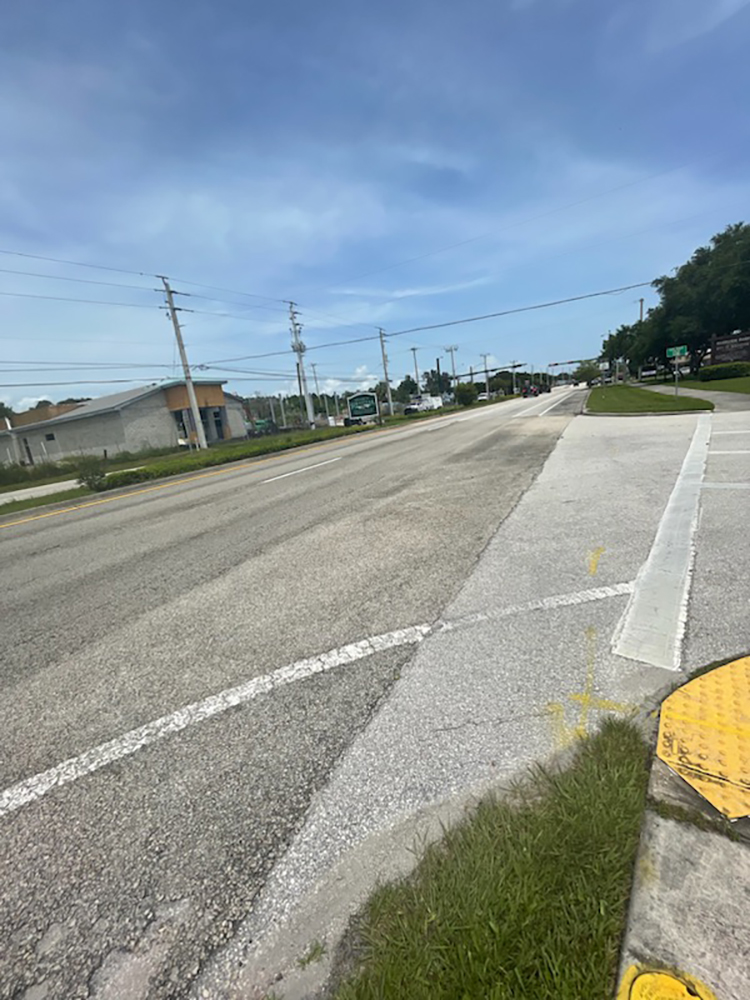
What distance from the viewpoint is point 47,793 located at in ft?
7.50

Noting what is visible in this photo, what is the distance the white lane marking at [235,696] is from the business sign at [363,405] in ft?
139

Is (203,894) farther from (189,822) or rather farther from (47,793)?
(47,793)

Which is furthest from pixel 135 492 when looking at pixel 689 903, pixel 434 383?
pixel 434 383

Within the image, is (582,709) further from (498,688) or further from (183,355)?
(183,355)

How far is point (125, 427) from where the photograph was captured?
3831 cm

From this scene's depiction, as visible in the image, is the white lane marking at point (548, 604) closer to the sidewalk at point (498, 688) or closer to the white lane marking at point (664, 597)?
the sidewalk at point (498, 688)

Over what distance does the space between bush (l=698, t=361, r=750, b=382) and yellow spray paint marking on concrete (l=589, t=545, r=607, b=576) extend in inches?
1750

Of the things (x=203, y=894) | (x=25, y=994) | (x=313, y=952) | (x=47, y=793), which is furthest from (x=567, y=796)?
(x=47, y=793)

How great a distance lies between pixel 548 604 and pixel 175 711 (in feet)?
9.04

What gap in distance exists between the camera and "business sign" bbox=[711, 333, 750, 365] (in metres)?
38.4

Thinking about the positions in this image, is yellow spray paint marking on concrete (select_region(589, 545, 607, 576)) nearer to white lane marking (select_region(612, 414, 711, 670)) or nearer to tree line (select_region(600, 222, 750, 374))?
white lane marking (select_region(612, 414, 711, 670))

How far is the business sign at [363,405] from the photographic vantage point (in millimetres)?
44781

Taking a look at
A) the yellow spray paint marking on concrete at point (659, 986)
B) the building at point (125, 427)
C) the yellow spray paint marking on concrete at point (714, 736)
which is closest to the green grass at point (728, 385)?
the yellow spray paint marking on concrete at point (714, 736)

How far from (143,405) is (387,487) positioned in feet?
123
